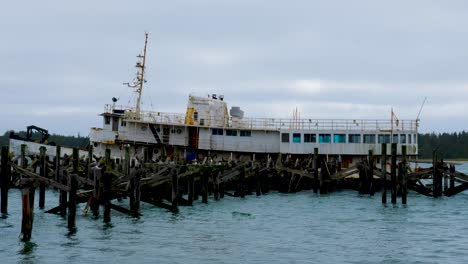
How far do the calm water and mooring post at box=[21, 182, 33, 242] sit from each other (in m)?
0.47

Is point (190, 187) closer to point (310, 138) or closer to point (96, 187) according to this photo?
point (96, 187)

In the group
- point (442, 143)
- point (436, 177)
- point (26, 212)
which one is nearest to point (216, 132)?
point (436, 177)

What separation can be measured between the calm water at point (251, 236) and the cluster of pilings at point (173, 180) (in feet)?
3.37

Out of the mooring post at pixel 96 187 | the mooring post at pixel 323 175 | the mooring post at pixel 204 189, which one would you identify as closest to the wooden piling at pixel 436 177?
the mooring post at pixel 323 175

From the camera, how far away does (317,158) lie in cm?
4866

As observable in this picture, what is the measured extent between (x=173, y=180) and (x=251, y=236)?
7254 mm

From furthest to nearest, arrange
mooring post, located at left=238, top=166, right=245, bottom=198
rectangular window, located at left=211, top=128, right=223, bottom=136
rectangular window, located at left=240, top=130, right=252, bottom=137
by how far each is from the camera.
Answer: rectangular window, located at left=211, top=128, right=223, bottom=136
rectangular window, located at left=240, top=130, right=252, bottom=137
mooring post, located at left=238, top=166, right=245, bottom=198

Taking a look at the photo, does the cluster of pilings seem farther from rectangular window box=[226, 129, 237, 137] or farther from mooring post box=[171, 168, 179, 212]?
rectangular window box=[226, 129, 237, 137]

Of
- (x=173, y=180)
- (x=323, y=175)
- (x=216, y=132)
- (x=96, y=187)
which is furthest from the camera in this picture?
(x=216, y=132)

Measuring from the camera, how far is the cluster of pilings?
96.2 ft

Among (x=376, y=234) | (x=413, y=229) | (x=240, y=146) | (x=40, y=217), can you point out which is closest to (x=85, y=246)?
(x=40, y=217)

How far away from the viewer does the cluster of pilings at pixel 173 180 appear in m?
29.3

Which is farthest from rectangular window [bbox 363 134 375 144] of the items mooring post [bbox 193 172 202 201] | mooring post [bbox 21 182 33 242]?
mooring post [bbox 21 182 33 242]

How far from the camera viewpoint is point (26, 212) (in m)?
23.6
